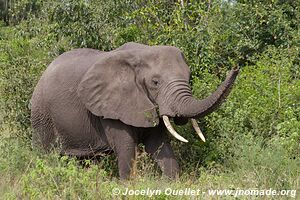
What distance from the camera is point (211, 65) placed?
29.2 ft

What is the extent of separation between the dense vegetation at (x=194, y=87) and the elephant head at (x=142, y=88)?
53 centimetres

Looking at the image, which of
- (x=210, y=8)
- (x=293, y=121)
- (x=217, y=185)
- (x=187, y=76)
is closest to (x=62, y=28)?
(x=210, y=8)

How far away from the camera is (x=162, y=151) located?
7.03 meters

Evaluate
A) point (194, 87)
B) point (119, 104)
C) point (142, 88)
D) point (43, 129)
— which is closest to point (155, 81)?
point (142, 88)

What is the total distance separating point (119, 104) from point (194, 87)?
1.14 m

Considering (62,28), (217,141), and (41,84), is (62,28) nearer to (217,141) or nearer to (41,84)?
(41,84)

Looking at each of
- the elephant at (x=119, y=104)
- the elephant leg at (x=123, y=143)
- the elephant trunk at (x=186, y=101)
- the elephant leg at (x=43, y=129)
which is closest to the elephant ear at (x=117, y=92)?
the elephant at (x=119, y=104)

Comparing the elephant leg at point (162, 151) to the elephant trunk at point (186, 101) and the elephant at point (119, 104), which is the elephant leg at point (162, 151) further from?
the elephant trunk at point (186, 101)

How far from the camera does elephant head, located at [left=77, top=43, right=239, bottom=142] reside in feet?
21.6

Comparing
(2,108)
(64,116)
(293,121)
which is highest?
(293,121)

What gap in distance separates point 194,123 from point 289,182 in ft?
4.89

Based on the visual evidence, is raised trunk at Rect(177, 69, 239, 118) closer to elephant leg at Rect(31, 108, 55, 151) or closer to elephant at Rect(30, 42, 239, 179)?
elephant at Rect(30, 42, 239, 179)

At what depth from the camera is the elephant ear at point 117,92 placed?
6980 mm

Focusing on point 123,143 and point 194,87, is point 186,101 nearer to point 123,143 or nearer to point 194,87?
point 123,143
